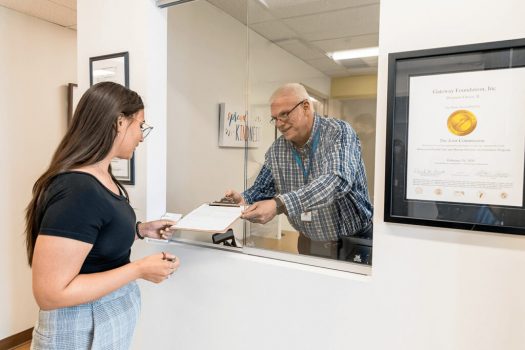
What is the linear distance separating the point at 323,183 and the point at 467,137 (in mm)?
506

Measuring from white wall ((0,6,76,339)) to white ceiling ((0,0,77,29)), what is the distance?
0.07m

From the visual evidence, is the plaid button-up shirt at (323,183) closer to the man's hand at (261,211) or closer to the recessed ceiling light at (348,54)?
the man's hand at (261,211)

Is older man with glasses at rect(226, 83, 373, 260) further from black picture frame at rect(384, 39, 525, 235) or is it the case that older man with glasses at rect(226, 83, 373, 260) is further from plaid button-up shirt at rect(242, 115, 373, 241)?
black picture frame at rect(384, 39, 525, 235)

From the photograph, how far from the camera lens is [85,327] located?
1.01 m

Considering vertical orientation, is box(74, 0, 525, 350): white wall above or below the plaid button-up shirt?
below

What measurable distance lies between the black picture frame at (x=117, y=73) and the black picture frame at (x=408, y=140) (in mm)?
1165

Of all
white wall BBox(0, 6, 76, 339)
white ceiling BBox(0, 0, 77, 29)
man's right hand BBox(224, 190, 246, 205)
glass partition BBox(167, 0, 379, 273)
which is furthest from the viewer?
white wall BBox(0, 6, 76, 339)

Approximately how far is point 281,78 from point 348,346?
1.97 m

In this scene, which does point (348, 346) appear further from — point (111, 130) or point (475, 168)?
point (111, 130)

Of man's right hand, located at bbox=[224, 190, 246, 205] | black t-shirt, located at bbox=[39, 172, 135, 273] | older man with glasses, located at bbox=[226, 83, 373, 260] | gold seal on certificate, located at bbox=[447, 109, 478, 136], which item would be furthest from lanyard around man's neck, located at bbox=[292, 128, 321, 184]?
black t-shirt, located at bbox=[39, 172, 135, 273]

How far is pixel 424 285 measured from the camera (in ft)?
3.33

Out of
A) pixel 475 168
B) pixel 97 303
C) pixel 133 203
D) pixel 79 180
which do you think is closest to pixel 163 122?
pixel 133 203

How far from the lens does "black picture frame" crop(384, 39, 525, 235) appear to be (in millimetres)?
875

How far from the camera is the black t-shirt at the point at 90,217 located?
883 mm
